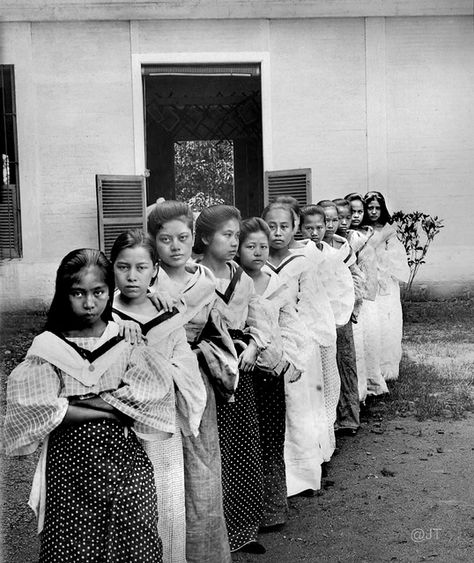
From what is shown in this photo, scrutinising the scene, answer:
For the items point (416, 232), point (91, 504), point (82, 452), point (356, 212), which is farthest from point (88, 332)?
point (416, 232)

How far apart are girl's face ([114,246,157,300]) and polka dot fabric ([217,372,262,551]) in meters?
0.78

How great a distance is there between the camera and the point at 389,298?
687cm

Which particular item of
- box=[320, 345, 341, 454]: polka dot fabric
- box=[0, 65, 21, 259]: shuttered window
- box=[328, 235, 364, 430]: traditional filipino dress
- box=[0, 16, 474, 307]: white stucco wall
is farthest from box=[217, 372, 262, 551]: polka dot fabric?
box=[0, 16, 474, 307]: white stucco wall

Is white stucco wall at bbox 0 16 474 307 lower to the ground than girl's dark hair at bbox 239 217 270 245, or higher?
higher

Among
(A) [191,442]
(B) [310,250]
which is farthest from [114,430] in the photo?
(B) [310,250]

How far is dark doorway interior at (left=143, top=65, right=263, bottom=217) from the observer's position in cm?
1001

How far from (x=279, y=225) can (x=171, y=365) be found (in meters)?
1.47

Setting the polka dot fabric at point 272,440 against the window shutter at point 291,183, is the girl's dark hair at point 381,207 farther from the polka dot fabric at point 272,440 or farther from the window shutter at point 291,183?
the polka dot fabric at point 272,440

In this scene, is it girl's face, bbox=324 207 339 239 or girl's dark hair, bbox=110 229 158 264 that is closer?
girl's dark hair, bbox=110 229 158 264

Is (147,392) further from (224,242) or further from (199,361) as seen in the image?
(224,242)

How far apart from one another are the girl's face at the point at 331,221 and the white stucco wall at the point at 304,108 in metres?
4.12

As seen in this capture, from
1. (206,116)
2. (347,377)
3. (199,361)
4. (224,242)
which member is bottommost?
(347,377)

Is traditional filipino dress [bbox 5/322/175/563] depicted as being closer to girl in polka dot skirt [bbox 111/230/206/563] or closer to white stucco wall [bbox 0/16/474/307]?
girl in polka dot skirt [bbox 111/230/206/563]

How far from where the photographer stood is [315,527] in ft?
12.3
